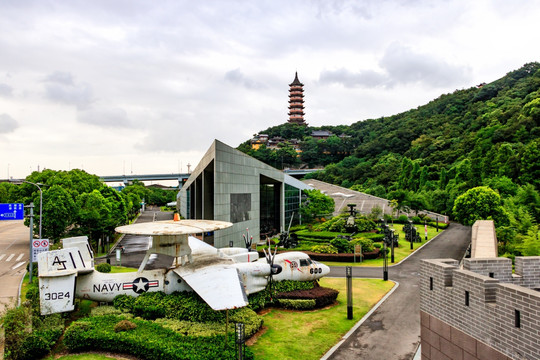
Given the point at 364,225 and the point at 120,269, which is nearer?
the point at 120,269

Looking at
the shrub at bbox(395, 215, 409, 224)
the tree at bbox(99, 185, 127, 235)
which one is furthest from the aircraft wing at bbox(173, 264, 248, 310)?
the shrub at bbox(395, 215, 409, 224)

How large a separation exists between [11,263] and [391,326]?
39130 millimetres

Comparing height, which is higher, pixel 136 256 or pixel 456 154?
pixel 456 154

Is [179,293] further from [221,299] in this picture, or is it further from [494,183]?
[494,183]

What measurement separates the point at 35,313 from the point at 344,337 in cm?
1714

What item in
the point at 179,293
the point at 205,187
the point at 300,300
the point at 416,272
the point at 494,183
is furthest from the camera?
the point at 494,183

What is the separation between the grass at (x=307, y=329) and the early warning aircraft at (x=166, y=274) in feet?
8.45

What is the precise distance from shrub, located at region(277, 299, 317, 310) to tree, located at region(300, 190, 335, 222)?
1789 inches

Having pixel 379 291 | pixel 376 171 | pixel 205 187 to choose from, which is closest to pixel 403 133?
pixel 376 171

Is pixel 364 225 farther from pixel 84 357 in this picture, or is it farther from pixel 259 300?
pixel 84 357

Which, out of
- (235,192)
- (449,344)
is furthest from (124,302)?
(235,192)

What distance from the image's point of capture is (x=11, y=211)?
99.8ft

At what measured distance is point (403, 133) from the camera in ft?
470

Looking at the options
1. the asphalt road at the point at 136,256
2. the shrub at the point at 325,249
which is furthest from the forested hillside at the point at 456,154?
the asphalt road at the point at 136,256
